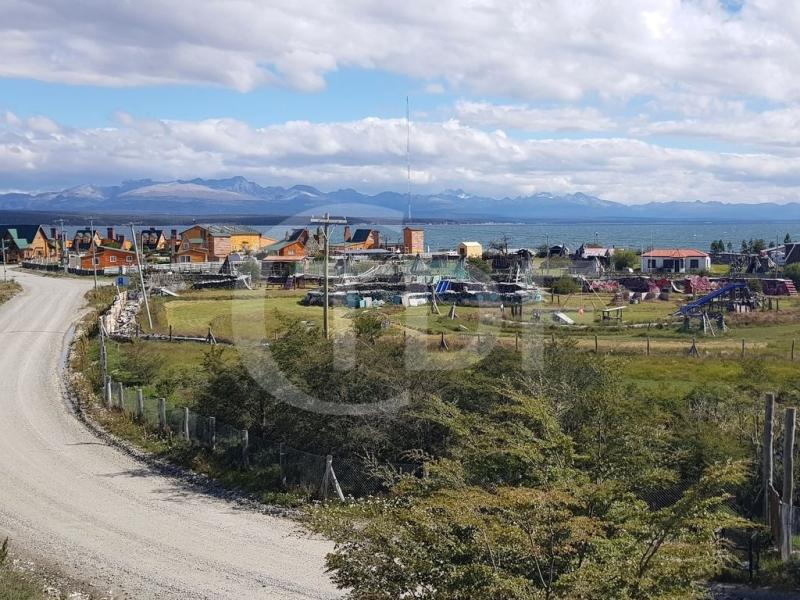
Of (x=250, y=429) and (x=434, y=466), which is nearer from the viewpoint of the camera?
(x=434, y=466)

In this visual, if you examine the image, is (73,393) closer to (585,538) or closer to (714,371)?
(714,371)

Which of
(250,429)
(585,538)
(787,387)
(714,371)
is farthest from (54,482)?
(714,371)

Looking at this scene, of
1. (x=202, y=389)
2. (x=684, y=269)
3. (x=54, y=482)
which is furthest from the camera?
(x=684, y=269)

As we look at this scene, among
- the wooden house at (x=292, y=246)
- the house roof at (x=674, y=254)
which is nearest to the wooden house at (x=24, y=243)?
the wooden house at (x=292, y=246)

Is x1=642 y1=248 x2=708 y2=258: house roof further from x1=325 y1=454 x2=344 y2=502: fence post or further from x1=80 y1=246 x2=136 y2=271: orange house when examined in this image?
x1=325 y1=454 x2=344 y2=502: fence post

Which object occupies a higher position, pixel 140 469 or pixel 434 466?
pixel 434 466

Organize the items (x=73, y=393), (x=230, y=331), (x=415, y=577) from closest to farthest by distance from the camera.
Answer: (x=415, y=577) → (x=73, y=393) → (x=230, y=331)

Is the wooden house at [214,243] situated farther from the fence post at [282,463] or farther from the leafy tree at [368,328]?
the fence post at [282,463]

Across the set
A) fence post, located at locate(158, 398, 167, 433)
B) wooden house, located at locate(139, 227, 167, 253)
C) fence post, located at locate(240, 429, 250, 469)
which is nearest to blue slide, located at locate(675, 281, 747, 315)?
fence post, located at locate(158, 398, 167, 433)

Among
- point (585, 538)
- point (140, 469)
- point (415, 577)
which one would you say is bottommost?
point (140, 469)
